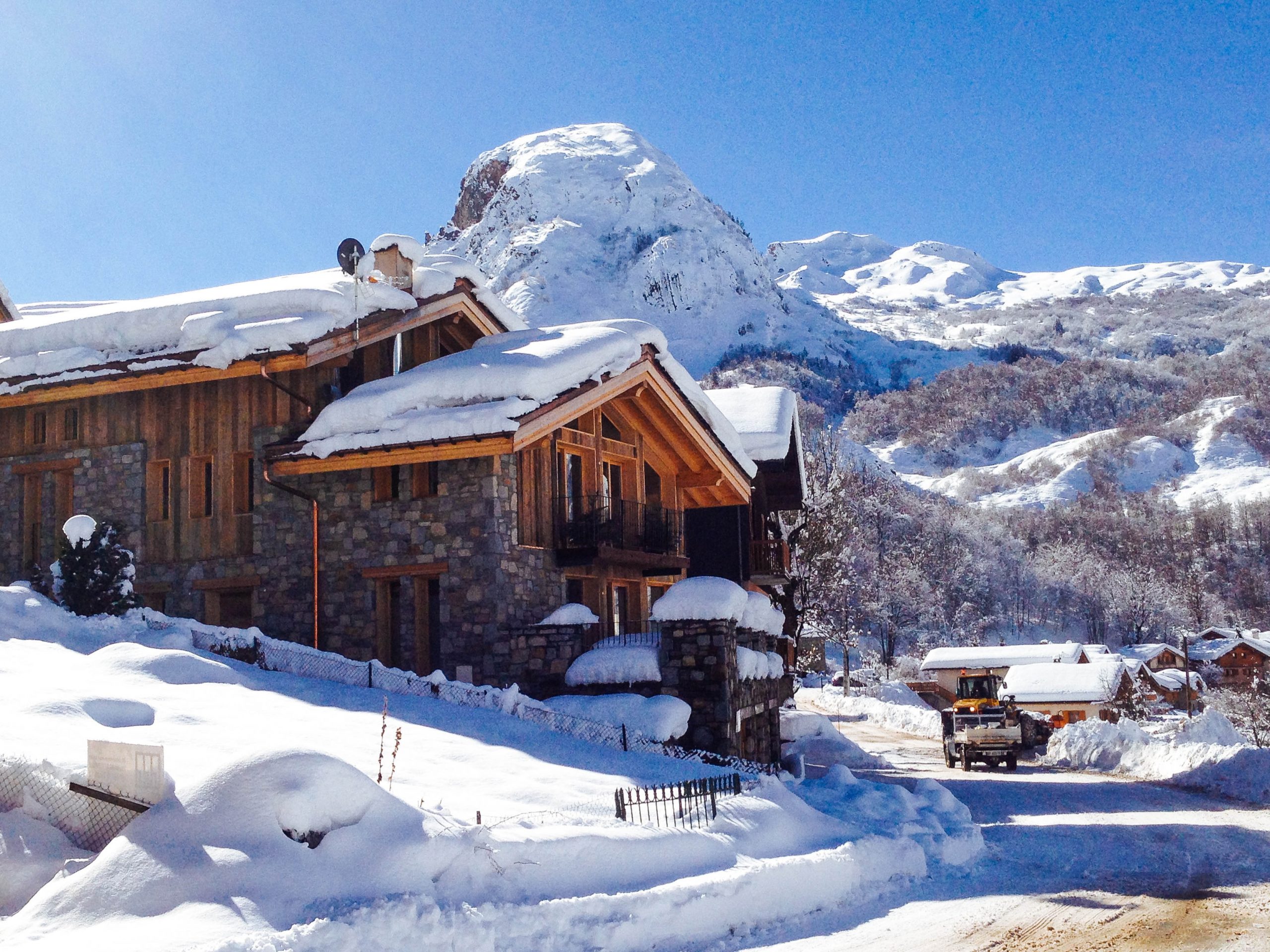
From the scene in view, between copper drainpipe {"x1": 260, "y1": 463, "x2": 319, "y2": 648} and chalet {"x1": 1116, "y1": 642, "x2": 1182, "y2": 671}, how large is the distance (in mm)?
76045

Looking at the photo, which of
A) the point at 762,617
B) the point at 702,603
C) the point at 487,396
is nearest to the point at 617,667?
the point at 702,603

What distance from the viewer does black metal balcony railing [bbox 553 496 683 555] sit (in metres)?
22.2

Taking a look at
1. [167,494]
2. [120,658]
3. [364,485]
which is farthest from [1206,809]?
[167,494]

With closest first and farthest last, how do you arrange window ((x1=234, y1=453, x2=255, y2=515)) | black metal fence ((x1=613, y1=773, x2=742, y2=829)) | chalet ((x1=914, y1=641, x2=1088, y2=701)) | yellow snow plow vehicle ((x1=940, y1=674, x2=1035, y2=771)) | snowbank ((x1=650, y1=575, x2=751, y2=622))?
1. black metal fence ((x1=613, y1=773, x2=742, y2=829))
2. snowbank ((x1=650, y1=575, x2=751, y2=622))
3. window ((x1=234, y1=453, x2=255, y2=515))
4. yellow snow plow vehicle ((x1=940, y1=674, x2=1035, y2=771))
5. chalet ((x1=914, y1=641, x2=1088, y2=701))

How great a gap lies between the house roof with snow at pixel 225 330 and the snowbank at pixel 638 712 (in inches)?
319

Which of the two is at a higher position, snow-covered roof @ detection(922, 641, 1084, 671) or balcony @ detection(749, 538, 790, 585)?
balcony @ detection(749, 538, 790, 585)

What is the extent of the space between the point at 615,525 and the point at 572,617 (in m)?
3.37

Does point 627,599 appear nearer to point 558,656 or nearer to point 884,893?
point 558,656

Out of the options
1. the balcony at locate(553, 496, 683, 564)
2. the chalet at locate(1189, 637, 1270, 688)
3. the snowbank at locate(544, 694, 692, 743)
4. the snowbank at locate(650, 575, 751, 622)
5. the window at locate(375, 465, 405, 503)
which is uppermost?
the window at locate(375, 465, 405, 503)

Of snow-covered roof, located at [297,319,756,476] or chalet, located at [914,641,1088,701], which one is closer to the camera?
snow-covered roof, located at [297,319,756,476]

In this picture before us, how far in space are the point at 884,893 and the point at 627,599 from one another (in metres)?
13.5

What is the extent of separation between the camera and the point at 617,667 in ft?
61.1

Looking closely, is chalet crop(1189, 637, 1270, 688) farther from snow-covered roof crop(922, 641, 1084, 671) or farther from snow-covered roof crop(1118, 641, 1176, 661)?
snow-covered roof crop(922, 641, 1084, 671)

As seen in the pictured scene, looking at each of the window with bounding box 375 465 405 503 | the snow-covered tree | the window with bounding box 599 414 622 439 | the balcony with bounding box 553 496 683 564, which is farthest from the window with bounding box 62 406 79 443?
the window with bounding box 599 414 622 439
